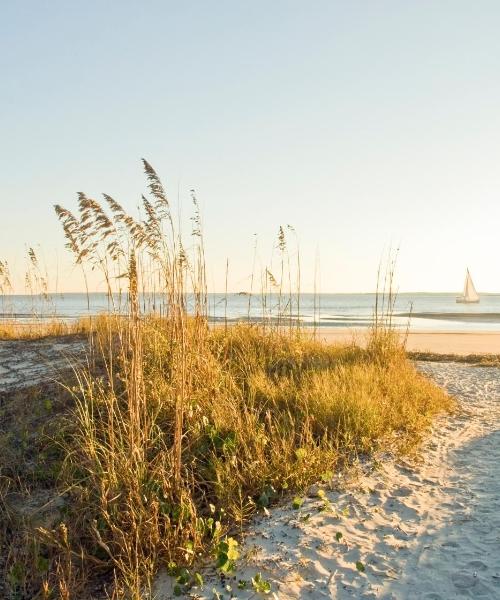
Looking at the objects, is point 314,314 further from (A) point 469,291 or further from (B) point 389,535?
(A) point 469,291

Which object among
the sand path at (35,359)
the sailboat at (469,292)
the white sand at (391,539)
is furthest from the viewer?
the sailboat at (469,292)

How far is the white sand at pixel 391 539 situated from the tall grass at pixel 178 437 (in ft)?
0.81

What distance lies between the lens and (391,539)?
361 cm

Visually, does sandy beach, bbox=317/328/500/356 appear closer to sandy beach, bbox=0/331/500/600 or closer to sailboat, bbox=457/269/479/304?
sandy beach, bbox=0/331/500/600

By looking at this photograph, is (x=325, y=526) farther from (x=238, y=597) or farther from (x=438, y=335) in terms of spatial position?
(x=438, y=335)

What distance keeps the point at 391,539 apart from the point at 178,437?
5.07 ft

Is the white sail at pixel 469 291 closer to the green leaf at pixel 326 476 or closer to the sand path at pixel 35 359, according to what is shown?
the sand path at pixel 35 359

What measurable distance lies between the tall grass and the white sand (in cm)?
25

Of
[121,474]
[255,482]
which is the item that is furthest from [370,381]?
[121,474]

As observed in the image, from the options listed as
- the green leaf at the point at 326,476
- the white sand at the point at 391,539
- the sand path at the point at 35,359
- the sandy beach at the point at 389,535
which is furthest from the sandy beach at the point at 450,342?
the green leaf at the point at 326,476

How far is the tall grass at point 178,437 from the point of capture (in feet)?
10.9

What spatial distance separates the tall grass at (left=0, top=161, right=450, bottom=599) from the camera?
131 inches

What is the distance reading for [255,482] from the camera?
13.5ft

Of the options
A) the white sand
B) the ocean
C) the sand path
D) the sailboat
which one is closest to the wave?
the ocean
